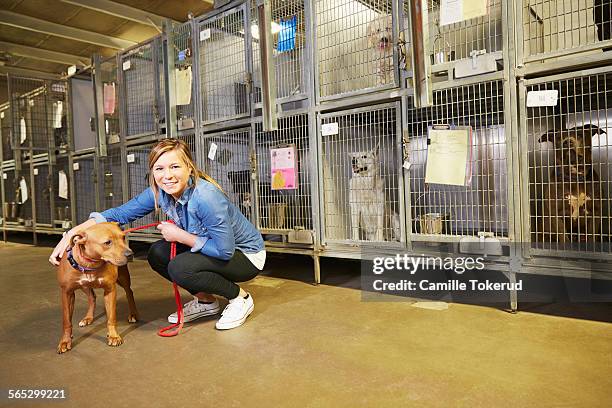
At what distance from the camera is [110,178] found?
4.55 m

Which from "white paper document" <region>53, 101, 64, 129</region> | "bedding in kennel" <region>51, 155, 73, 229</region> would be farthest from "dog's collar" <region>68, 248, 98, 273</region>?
"white paper document" <region>53, 101, 64, 129</region>

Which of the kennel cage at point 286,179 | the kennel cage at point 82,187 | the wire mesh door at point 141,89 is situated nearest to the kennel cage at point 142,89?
the wire mesh door at point 141,89

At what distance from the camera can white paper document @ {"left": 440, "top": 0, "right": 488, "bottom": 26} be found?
2104 mm

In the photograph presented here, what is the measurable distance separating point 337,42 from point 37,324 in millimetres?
2520

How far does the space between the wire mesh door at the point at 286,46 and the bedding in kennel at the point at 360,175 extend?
1.40 ft

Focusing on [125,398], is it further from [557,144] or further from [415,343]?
[557,144]

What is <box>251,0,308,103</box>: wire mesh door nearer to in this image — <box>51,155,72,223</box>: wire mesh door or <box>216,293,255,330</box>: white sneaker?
<box>216,293,255,330</box>: white sneaker

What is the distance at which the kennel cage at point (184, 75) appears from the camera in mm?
3566

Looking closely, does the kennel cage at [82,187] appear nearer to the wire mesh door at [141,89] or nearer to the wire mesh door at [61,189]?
the wire mesh door at [61,189]

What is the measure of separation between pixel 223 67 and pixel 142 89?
1.17 meters

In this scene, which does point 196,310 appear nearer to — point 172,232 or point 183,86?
point 172,232

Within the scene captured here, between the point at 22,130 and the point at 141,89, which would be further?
the point at 22,130

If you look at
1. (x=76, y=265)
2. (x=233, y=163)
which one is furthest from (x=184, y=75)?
(x=76, y=265)

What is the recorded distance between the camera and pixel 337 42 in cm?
281
